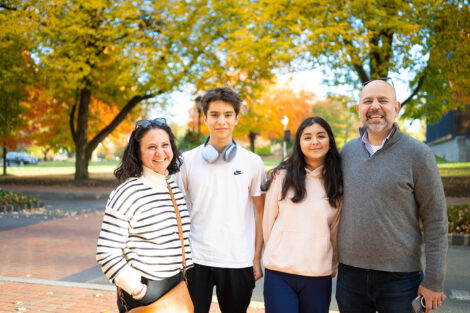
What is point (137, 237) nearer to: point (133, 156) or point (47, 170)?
point (133, 156)

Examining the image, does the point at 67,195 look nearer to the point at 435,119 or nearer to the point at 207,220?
the point at 435,119

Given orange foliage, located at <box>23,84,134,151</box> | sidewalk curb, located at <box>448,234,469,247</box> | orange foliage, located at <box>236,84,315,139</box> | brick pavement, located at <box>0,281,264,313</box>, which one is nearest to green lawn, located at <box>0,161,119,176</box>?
orange foliage, located at <box>23,84,134,151</box>

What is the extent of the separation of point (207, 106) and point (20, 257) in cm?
576

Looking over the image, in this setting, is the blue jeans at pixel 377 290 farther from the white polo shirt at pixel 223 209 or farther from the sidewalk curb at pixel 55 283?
the sidewalk curb at pixel 55 283

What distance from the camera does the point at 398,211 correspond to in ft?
8.74

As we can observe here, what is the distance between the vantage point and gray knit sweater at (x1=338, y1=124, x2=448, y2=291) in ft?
8.64

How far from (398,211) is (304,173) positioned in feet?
2.12

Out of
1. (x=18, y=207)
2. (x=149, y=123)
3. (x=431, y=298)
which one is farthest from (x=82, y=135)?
(x=431, y=298)

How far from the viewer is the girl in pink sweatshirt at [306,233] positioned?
2.89 m

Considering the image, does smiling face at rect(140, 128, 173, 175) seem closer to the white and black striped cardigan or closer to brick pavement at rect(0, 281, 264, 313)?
the white and black striped cardigan

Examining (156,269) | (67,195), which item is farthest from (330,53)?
(156,269)

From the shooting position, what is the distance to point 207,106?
128 inches

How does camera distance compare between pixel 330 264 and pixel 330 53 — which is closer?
pixel 330 264

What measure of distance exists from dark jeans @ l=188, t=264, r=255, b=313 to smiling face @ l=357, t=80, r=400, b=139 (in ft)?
4.27
